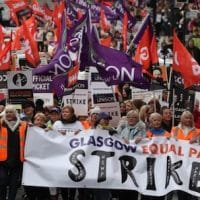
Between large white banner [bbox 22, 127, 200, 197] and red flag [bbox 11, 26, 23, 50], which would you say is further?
red flag [bbox 11, 26, 23, 50]

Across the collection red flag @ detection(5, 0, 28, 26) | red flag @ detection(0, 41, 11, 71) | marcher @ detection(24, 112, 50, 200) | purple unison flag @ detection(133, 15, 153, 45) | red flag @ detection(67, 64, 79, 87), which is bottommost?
marcher @ detection(24, 112, 50, 200)

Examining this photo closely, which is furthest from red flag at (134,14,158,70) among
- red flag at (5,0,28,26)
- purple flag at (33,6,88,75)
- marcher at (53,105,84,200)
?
red flag at (5,0,28,26)

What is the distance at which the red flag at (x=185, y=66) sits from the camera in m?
13.3

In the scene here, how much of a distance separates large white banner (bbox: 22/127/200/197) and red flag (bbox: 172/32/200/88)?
245 cm

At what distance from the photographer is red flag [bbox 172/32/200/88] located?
13.3m

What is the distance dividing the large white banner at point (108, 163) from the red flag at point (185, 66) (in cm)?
245

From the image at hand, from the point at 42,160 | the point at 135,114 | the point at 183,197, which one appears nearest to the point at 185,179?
the point at 183,197

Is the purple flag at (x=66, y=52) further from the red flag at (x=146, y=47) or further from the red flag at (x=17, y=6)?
the red flag at (x=17, y=6)

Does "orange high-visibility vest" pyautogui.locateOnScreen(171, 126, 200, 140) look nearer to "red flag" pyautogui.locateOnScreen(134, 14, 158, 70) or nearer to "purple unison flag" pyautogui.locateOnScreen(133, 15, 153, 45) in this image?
"red flag" pyautogui.locateOnScreen(134, 14, 158, 70)

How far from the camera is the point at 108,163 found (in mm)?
11094

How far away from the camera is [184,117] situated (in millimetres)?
11328

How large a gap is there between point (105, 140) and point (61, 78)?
260 cm

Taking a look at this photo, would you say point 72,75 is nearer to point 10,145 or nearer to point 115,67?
point 115,67

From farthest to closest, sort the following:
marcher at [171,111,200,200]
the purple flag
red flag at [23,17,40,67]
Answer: red flag at [23,17,40,67], the purple flag, marcher at [171,111,200,200]
